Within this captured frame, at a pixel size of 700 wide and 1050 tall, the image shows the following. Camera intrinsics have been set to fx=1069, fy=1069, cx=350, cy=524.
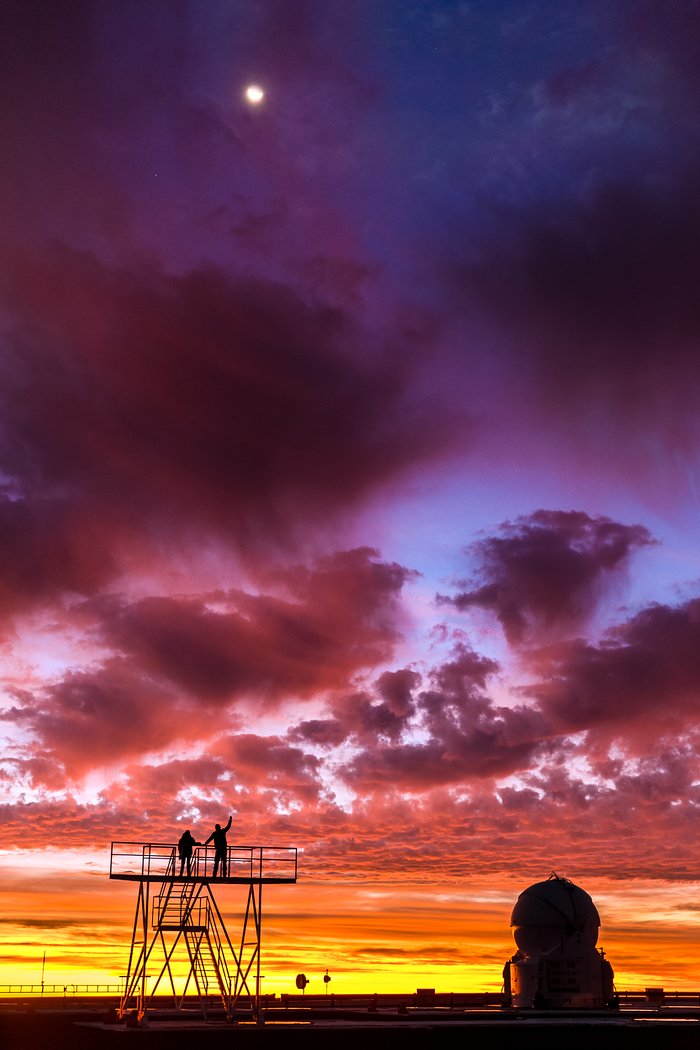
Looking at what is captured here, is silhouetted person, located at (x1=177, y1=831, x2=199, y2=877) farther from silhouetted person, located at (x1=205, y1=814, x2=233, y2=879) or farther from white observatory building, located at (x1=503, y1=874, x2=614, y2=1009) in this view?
white observatory building, located at (x1=503, y1=874, x2=614, y2=1009)

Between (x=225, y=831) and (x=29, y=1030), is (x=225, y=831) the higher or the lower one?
the higher one

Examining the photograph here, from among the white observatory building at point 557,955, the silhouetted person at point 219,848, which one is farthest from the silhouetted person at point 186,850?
the white observatory building at point 557,955

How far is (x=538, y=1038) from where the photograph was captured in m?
35.4

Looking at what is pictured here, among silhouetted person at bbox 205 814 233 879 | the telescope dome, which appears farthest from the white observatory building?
silhouetted person at bbox 205 814 233 879

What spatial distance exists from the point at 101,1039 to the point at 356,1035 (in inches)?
300

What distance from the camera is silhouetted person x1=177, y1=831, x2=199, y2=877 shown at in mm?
39844

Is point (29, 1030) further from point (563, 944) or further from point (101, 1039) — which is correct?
point (563, 944)

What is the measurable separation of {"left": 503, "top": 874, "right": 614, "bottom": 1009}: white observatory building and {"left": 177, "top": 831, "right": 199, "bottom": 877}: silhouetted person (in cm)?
2910

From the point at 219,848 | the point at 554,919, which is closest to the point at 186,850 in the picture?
the point at 219,848

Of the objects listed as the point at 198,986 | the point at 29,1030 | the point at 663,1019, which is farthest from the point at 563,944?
the point at 29,1030

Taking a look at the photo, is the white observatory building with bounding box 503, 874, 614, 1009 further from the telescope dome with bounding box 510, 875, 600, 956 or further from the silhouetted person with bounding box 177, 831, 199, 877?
the silhouetted person with bounding box 177, 831, 199, 877

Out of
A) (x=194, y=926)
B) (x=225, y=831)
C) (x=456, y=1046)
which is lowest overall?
(x=456, y=1046)

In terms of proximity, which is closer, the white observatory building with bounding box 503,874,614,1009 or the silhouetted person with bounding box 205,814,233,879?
the silhouetted person with bounding box 205,814,233,879

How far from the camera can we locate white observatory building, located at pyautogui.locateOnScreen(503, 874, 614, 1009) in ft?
199
